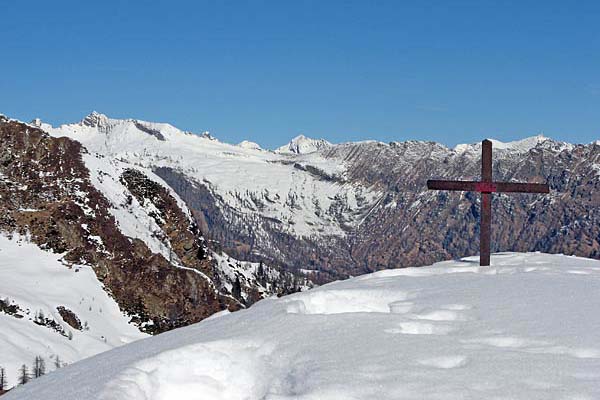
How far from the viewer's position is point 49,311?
340ft

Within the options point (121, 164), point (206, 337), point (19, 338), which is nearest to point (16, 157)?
point (121, 164)

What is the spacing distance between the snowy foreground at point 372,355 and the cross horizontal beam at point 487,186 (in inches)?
349

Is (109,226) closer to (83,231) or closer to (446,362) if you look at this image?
(83,231)

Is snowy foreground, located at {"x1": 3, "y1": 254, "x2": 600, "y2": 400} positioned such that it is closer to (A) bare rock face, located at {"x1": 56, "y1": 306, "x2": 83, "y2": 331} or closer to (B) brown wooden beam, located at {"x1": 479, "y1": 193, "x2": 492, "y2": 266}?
(B) brown wooden beam, located at {"x1": 479, "y1": 193, "x2": 492, "y2": 266}

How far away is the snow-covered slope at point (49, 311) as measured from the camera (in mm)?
88250

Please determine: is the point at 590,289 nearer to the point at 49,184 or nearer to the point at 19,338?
the point at 19,338

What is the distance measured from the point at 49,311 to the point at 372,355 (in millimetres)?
101744

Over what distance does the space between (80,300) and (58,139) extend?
1945 inches


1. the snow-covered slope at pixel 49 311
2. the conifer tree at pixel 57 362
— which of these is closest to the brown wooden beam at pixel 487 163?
the snow-covered slope at pixel 49 311

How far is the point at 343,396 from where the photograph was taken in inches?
374

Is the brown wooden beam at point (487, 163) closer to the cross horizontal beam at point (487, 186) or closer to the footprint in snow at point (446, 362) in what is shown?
the cross horizontal beam at point (487, 186)

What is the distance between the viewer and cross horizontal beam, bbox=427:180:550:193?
83.0ft

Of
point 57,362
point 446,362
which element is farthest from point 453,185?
point 57,362

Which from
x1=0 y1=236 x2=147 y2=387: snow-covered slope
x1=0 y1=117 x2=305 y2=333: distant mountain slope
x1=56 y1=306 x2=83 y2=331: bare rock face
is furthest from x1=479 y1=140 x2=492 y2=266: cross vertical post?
x1=0 y1=117 x2=305 y2=333: distant mountain slope
